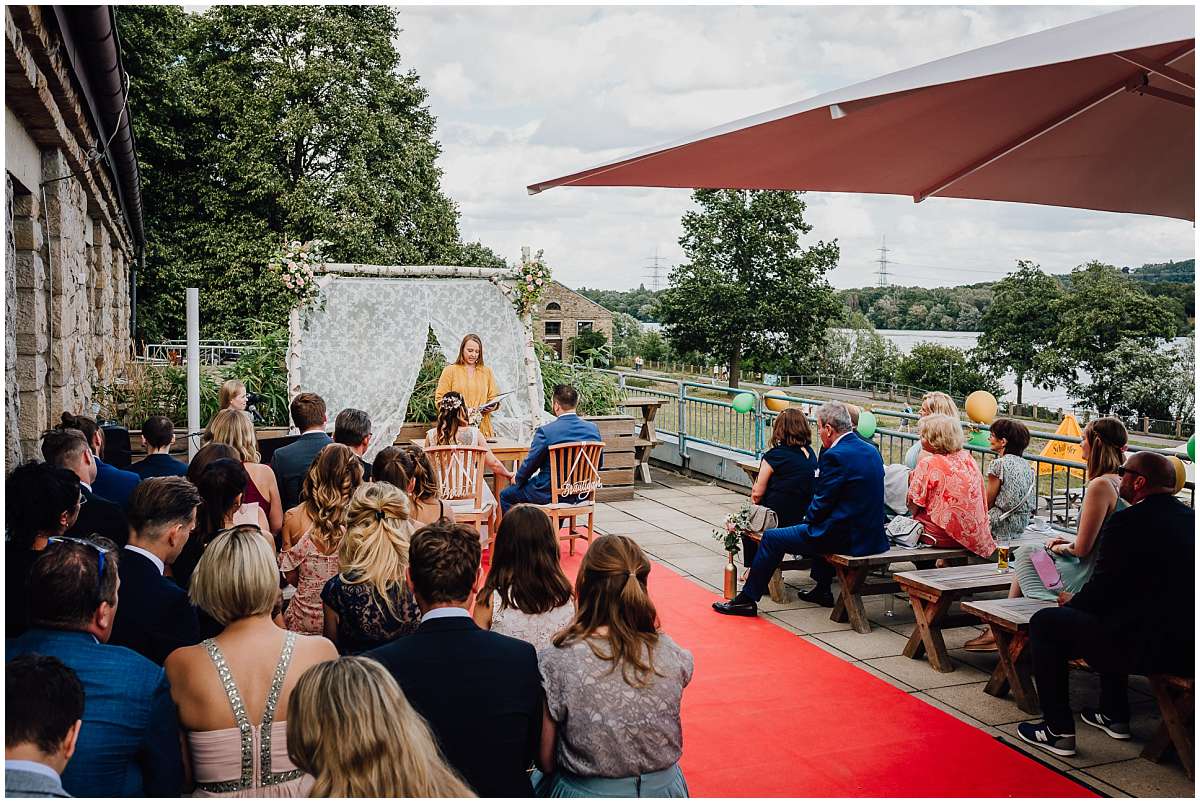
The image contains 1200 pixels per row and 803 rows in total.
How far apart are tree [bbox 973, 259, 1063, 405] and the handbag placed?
47386mm

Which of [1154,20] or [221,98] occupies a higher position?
[221,98]

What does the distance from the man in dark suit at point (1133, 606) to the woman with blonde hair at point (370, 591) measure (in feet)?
8.61

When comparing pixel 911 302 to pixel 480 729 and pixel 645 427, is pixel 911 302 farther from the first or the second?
pixel 480 729

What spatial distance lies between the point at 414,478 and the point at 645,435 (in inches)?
253

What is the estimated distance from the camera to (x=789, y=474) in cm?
604

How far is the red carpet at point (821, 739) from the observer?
3.63 metres

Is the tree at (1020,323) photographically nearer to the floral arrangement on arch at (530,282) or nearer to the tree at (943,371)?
the tree at (943,371)

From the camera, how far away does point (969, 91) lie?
11.2ft

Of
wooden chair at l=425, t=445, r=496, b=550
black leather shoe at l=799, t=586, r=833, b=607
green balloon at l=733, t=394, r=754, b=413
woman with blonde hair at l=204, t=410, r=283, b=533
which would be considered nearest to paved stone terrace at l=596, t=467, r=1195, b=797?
black leather shoe at l=799, t=586, r=833, b=607

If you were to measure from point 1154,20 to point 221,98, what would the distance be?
79.1ft

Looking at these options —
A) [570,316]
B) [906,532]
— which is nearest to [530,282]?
[906,532]

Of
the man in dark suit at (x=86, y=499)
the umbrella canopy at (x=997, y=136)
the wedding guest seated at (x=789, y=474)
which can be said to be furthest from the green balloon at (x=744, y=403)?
the man in dark suit at (x=86, y=499)

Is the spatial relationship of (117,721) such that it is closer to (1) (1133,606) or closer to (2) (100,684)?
(2) (100,684)

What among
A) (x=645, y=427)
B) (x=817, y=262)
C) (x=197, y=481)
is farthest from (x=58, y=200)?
(x=817, y=262)
